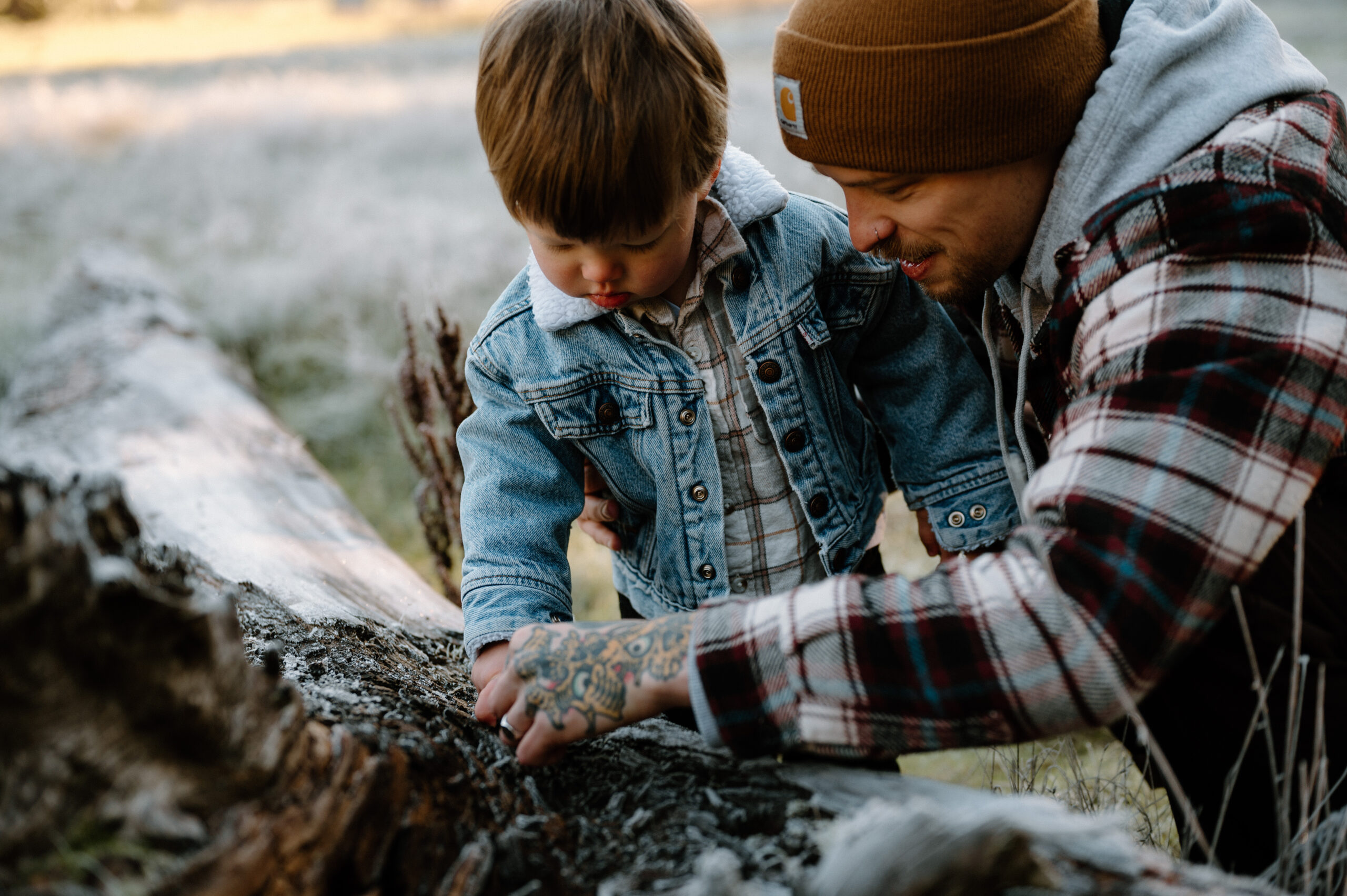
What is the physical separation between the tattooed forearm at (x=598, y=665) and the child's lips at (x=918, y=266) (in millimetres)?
875

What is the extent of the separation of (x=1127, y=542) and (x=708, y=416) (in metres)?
0.93

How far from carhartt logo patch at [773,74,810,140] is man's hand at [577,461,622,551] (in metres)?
0.88

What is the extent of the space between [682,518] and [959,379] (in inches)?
28.3

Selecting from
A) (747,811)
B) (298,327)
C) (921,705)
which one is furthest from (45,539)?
(298,327)

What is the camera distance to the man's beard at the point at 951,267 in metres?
1.83

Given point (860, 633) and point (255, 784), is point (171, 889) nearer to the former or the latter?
point (255, 784)

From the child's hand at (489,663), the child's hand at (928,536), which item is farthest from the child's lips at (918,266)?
the child's hand at (489,663)

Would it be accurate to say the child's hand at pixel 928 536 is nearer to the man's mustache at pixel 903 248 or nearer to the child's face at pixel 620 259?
the man's mustache at pixel 903 248

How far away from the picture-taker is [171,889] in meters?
1.00

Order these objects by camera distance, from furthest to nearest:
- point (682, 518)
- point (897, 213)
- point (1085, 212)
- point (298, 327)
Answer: point (298, 327) < point (682, 518) < point (897, 213) < point (1085, 212)

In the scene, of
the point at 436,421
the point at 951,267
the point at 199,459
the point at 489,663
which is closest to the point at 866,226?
the point at 951,267

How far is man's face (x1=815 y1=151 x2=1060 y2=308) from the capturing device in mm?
1749

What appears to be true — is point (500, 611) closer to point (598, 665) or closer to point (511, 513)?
point (511, 513)

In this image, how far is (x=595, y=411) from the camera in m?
2.01
